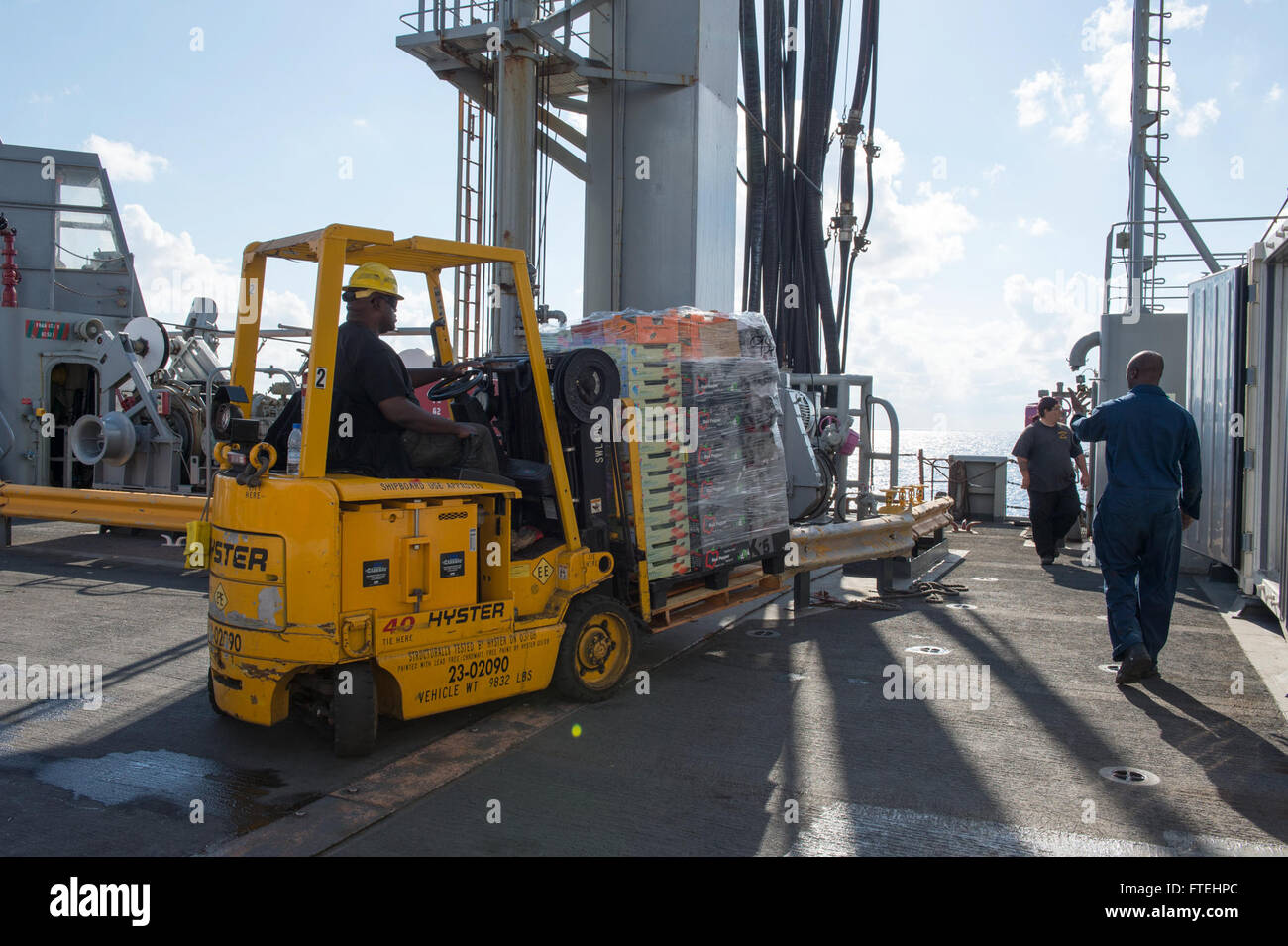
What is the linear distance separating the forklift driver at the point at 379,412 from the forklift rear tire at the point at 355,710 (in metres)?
1.07

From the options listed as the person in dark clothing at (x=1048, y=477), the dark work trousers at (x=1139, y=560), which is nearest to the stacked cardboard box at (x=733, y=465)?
the dark work trousers at (x=1139, y=560)

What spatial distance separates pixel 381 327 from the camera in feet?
16.6

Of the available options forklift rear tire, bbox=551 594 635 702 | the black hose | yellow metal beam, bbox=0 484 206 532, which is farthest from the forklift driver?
the black hose

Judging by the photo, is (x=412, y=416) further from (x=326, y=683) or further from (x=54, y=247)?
(x=54, y=247)

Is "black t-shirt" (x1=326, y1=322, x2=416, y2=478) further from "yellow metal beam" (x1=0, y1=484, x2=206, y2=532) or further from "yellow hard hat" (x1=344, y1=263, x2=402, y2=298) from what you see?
"yellow metal beam" (x1=0, y1=484, x2=206, y2=532)

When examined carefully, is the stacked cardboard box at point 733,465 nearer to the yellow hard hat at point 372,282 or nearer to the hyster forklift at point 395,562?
the hyster forklift at point 395,562

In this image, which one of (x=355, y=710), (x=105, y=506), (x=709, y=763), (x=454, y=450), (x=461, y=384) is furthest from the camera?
(x=105, y=506)

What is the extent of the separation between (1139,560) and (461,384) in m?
4.56

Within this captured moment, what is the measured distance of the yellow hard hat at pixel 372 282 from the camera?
492 cm

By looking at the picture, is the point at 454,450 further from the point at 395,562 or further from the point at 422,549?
the point at 395,562

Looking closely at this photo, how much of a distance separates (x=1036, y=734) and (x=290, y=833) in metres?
3.79

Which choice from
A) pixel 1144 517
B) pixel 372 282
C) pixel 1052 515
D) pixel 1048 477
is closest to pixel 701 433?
pixel 372 282

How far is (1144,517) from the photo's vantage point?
5945 mm

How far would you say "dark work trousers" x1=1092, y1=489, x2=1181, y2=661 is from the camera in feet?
19.5
